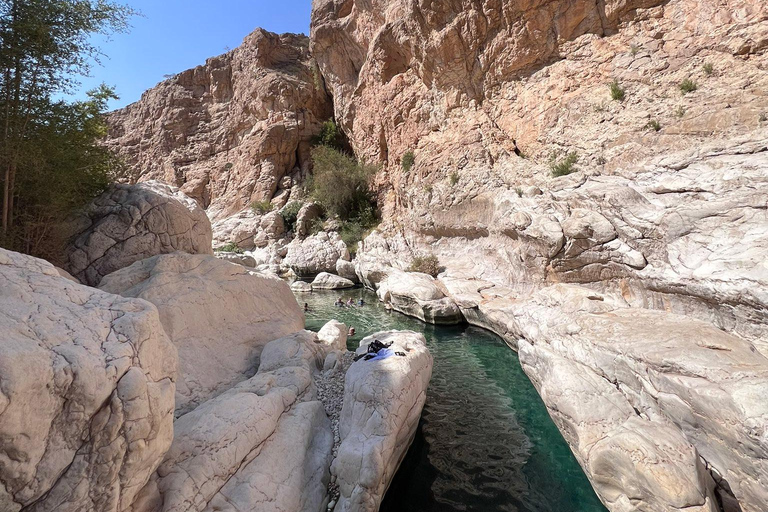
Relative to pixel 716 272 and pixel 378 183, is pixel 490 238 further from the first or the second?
pixel 378 183

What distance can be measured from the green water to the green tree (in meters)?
8.49

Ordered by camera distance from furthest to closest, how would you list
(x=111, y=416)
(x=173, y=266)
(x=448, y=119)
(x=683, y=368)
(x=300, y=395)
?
(x=448, y=119), (x=173, y=266), (x=300, y=395), (x=683, y=368), (x=111, y=416)

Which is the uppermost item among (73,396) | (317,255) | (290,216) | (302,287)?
(290,216)

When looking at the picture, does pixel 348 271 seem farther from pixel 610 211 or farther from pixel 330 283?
pixel 610 211

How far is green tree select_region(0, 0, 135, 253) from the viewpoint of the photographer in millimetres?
6465

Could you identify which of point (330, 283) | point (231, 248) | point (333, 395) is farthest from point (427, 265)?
point (231, 248)

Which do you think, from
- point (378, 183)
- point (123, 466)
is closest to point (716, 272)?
point (123, 466)

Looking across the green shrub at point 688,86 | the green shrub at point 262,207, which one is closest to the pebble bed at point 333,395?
the green shrub at point 688,86

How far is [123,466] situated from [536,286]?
11141 mm

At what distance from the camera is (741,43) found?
36.2 feet

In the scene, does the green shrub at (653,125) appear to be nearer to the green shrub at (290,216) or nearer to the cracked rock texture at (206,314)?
the cracked rock texture at (206,314)

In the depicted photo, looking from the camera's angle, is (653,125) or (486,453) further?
(653,125)

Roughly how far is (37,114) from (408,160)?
1842 cm

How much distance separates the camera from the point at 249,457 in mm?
4254
